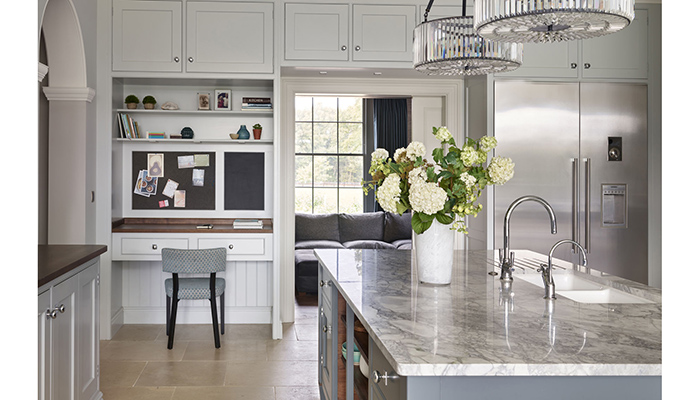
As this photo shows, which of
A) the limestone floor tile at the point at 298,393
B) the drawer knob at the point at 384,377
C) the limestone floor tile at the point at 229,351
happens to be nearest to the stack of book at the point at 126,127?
the limestone floor tile at the point at 229,351

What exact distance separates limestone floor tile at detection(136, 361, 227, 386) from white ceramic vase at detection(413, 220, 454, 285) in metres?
1.87

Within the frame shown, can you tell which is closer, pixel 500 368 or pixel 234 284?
pixel 500 368

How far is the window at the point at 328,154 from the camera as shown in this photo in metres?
7.87

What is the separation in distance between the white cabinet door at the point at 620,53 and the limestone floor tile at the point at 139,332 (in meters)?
4.07

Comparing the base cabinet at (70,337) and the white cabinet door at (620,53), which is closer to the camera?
the base cabinet at (70,337)

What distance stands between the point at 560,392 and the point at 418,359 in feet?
1.16

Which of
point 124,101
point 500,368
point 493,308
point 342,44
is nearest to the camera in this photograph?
point 500,368

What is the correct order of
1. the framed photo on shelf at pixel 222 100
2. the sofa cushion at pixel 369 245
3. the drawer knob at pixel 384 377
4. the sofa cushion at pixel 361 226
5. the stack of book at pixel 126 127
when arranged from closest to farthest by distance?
1. the drawer knob at pixel 384 377
2. the stack of book at pixel 126 127
3. the framed photo on shelf at pixel 222 100
4. the sofa cushion at pixel 369 245
5. the sofa cushion at pixel 361 226

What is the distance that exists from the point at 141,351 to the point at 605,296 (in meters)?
3.26

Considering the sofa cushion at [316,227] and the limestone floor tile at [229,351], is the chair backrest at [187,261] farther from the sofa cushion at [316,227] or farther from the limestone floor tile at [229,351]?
the sofa cushion at [316,227]

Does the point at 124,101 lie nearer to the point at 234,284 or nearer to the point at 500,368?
the point at 234,284

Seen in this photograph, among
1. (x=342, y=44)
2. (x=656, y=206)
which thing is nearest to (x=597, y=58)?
(x=656, y=206)

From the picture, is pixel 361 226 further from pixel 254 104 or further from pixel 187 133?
pixel 187 133
